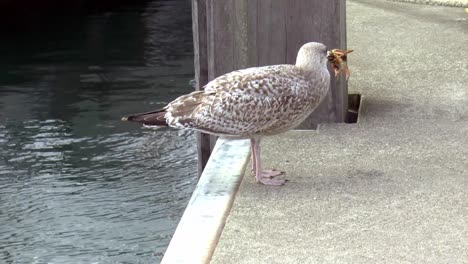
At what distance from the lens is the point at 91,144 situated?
9.44 m

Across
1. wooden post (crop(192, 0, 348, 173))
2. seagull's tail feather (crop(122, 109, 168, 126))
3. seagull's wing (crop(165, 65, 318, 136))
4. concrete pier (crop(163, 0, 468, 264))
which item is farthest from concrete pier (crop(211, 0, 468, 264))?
seagull's tail feather (crop(122, 109, 168, 126))

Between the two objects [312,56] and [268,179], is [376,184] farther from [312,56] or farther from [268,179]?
[312,56]

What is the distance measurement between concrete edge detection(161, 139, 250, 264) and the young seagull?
209 millimetres

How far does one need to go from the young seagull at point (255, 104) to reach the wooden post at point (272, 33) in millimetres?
929

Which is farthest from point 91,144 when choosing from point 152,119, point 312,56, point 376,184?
point 376,184

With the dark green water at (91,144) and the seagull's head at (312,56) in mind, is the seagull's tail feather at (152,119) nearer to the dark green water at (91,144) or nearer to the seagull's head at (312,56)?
the seagull's head at (312,56)

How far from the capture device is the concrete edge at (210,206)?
13.8 feet

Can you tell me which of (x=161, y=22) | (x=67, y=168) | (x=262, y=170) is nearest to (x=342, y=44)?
(x=262, y=170)

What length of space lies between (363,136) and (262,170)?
3.23 ft

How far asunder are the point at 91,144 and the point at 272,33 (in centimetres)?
375

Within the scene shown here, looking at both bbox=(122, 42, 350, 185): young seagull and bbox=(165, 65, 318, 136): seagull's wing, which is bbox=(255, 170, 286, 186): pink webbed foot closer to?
bbox=(122, 42, 350, 185): young seagull

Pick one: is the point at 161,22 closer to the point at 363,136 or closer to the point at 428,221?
the point at 363,136

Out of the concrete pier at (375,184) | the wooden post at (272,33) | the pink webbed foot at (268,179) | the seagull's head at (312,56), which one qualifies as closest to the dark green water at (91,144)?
the wooden post at (272,33)

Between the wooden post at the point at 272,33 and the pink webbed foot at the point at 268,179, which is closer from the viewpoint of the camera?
the pink webbed foot at the point at 268,179
